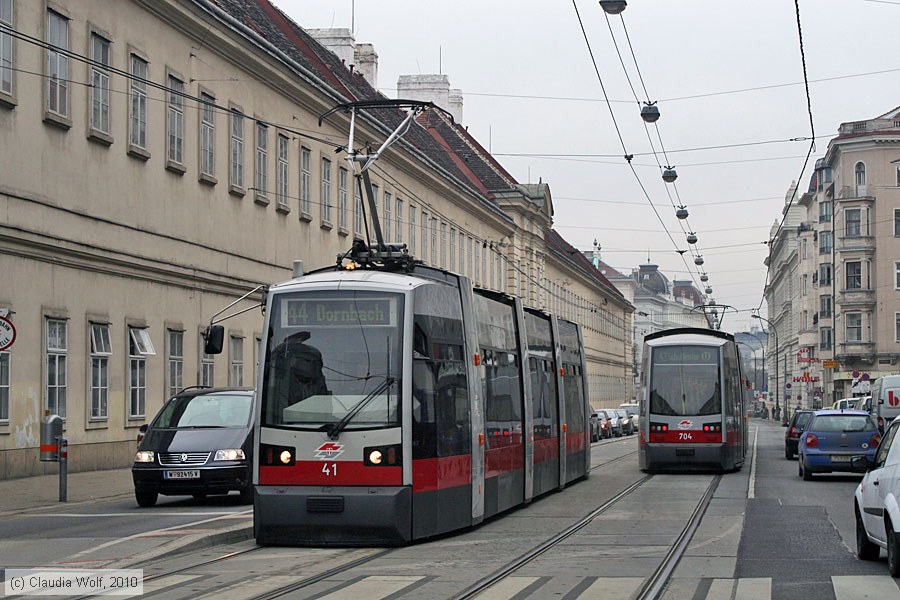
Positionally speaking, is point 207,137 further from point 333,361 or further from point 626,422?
point 626,422

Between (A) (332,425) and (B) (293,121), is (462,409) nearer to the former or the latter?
(A) (332,425)

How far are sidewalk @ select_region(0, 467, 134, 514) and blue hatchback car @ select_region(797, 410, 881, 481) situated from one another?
13261 mm

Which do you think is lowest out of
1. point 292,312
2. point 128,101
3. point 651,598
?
point 651,598

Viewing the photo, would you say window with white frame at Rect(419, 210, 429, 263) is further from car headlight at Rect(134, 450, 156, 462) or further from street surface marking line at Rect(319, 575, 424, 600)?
street surface marking line at Rect(319, 575, 424, 600)

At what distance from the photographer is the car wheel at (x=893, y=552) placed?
12.5m

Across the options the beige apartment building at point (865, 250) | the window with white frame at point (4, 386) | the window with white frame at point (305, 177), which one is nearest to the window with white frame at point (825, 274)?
the beige apartment building at point (865, 250)

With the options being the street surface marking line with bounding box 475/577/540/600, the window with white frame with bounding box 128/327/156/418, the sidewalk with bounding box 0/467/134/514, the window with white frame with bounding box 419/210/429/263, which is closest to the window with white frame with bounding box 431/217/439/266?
the window with white frame with bounding box 419/210/429/263

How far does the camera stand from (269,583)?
12.3 metres

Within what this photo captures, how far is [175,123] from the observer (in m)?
33.9

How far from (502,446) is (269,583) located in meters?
7.11

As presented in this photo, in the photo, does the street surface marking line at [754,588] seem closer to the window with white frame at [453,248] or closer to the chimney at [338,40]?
the window with white frame at [453,248]

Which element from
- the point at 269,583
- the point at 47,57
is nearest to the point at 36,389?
the point at 47,57

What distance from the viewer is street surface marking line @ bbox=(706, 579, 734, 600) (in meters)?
11.8

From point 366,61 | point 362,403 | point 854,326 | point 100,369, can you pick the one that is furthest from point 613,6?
point 854,326
